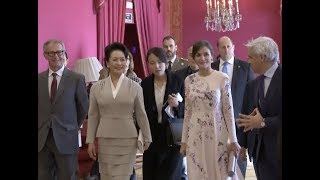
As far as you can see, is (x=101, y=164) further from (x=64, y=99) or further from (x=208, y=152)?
(x=208, y=152)

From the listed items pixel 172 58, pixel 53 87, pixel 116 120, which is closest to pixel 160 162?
pixel 116 120

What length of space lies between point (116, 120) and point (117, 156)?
10.7 inches

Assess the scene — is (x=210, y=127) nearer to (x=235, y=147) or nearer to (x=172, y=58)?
(x=235, y=147)

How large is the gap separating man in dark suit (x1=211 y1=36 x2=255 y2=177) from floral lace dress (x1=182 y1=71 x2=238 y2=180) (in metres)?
0.88

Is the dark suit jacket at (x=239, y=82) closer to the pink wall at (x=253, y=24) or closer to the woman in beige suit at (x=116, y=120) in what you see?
the woman in beige suit at (x=116, y=120)

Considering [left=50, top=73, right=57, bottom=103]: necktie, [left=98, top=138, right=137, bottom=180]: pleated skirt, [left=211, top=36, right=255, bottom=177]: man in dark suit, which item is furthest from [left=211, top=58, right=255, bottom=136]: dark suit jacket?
[left=50, top=73, right=57, bottom=103]: necktie

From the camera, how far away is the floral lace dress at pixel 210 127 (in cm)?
335

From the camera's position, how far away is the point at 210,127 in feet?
11.1

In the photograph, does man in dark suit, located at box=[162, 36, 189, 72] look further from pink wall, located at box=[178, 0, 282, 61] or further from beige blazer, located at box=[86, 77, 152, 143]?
pink wall, located at box=[178, 0, 282, 61]

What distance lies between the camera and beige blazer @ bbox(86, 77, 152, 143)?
3264mm

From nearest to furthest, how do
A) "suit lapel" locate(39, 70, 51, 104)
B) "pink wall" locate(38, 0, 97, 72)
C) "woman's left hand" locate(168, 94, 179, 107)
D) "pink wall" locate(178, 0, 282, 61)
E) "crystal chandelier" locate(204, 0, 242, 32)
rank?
"suit lapel" locate(39, 70, 51, 104) → "woman's left hand" locate(168, 94, 179, 107) → "pink wall" locate(38, 0, 97, 72) → "crystal chandelier" locate(204, 0, 242, 32) → "pink wall" locate(178, 0, 282, 61)

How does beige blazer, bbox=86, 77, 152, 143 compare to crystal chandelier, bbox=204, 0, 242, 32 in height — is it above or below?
below

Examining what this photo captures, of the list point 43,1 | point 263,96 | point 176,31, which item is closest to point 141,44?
point 176,31

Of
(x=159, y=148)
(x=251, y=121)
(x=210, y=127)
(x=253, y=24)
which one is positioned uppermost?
(x=253, y=24)
